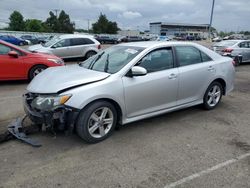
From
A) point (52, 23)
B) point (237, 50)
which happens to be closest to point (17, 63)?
point (237, 50)

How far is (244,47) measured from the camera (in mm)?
13531

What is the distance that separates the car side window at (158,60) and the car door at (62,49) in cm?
921

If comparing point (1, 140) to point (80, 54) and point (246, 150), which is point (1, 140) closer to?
point (246, 150)

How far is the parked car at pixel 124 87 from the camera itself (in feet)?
12.1

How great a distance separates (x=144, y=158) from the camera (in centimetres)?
354

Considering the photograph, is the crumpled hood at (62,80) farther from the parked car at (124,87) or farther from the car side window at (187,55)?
the car side window at (187,55)

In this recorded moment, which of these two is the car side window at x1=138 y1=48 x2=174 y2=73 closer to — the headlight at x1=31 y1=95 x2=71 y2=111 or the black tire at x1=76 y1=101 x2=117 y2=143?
the black tire at x1=76 y1=101 x2=117 y2=143

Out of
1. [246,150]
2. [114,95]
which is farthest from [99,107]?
[246,150]

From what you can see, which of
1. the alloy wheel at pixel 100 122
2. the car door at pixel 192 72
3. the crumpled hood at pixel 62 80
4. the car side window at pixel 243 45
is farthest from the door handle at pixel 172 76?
the car side window at pixel 243 45

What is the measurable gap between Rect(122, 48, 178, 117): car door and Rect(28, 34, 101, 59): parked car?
9103 millimetres

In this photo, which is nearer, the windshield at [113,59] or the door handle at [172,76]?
the windshield at [113,59]

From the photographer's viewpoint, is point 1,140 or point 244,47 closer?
point 1,140

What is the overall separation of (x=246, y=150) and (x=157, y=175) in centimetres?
158

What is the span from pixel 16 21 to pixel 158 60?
273 feet
